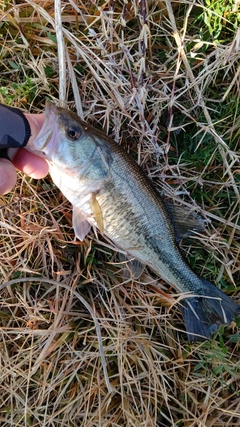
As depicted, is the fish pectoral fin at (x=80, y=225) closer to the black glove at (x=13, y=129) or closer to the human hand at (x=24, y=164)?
the human hand at (x=24, y=164)

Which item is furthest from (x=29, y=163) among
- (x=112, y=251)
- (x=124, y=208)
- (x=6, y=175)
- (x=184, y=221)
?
(x=184, y=221)

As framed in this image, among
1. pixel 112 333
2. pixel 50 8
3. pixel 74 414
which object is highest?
pixel 50 8

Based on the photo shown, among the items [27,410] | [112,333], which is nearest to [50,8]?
[112,333]

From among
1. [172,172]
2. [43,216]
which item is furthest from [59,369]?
[172,172]

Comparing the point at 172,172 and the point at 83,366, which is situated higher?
the point at 172,172

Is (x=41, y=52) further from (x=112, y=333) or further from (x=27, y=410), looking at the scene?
(x=27, y=410)

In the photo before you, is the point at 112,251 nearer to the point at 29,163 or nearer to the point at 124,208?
the point at 124,208
